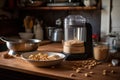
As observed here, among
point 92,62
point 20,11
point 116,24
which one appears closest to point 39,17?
point 20,11

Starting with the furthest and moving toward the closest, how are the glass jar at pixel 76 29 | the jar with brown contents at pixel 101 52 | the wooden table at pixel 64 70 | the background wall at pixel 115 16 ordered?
the background wall at pixel 115 16 < the glass jar at pixel 76 29 < the jar with brown contents at pixel 101 52 < the wooden table at pixel 64 70

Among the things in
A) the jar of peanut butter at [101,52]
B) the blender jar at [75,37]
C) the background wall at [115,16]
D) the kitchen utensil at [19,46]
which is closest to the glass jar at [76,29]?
the blender jar at [75,37]

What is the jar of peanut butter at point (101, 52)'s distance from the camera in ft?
5.61

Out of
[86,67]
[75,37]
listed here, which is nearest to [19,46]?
[75,37]

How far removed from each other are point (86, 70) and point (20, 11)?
1.96 meters

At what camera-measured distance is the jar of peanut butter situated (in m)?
1.71

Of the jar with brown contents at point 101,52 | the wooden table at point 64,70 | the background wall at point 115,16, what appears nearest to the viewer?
the wooden table at point 64,70

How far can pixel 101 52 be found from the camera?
1.71 metres

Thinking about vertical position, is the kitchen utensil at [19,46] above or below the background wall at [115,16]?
below

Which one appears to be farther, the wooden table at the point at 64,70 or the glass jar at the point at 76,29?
the glass jar at the point at 76,29

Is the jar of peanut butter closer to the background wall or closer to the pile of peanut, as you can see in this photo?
the pile of peanut

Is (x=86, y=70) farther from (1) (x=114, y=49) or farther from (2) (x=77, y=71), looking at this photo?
(1) (x=114, y=49)

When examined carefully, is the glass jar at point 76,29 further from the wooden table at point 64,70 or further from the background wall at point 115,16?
the background wall at point 115,16

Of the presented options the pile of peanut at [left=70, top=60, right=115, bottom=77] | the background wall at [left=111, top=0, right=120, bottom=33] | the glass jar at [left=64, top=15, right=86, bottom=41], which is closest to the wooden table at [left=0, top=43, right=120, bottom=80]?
the pile of peanut at [left=70, top=60, right=115, bottom=77]
